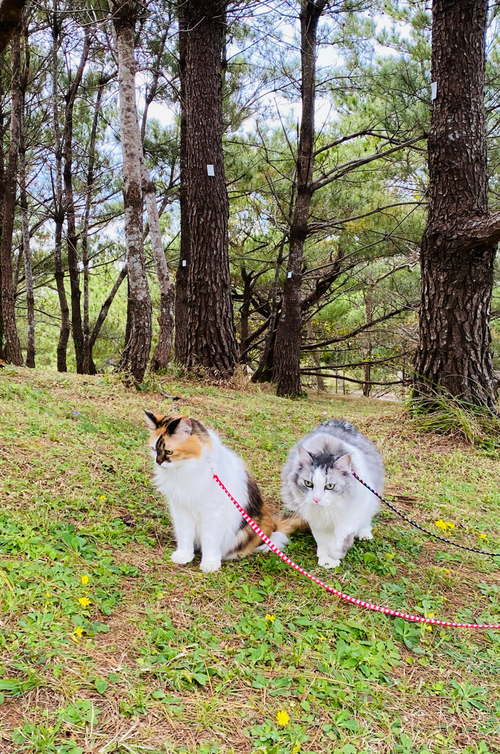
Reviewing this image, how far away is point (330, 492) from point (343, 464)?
134 mm

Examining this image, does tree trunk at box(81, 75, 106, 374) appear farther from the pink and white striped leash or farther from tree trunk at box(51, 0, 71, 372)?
the pink and white striped leash

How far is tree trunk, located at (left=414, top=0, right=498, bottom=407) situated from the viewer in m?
4.40

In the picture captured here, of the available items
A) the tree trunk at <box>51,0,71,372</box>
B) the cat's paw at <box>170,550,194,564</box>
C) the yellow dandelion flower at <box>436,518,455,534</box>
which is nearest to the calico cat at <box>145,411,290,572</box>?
the cat's paw at <box>170,550,194,564</box>

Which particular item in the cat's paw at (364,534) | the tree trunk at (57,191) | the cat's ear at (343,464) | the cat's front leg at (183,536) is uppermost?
the tree trunk at (57,191)

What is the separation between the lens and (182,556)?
222 cm

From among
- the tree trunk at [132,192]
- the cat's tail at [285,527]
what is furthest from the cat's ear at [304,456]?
the tree trunk at [132,192]

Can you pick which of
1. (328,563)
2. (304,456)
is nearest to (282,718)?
(328,563)

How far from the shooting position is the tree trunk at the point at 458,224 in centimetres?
440

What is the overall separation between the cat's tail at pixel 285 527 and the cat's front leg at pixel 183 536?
0.40 m

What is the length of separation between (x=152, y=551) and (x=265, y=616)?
63cm

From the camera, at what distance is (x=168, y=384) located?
5.54 meters

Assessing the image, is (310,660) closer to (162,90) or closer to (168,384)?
(168,384)

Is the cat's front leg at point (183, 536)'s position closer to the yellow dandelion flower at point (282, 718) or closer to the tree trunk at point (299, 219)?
the yellow dandelion flower at point (282, 718)

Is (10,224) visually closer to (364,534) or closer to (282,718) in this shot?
(364,534)
